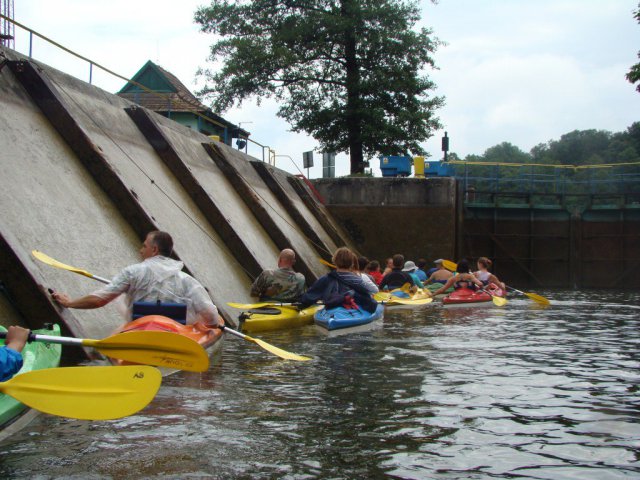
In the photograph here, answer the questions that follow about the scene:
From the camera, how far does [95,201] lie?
35.3ft

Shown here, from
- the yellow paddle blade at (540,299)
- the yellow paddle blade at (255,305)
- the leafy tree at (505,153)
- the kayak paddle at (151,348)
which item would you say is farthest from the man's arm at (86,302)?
the leafy tree at (505,153)

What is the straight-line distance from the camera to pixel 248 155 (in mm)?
23812

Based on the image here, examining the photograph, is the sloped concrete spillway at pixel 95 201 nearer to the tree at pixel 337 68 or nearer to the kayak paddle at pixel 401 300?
the kayak paddle at pixel 401 300

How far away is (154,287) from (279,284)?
5.41m

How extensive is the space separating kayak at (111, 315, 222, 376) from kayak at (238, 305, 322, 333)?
8.86 feet

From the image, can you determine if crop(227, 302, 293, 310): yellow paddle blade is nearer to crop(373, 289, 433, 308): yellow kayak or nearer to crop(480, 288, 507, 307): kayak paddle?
crop(373, 289, 433, 308): yellow kayak

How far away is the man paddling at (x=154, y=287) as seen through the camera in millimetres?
7141

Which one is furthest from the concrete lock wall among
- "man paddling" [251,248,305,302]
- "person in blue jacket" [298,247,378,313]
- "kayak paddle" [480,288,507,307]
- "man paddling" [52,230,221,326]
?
"man paddling" [52,230,221,326]

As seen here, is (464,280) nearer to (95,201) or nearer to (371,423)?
(95,201)

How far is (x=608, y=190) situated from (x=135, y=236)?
24.0 metres

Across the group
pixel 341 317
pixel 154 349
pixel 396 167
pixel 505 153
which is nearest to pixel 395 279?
pixel 341 317

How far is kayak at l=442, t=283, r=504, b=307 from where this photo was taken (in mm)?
17406

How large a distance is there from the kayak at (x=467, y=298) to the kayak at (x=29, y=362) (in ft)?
38.7

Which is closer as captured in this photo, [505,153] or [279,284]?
[279,284]
